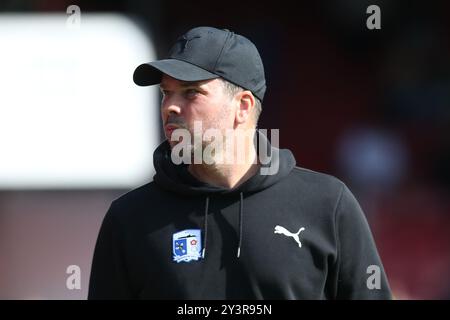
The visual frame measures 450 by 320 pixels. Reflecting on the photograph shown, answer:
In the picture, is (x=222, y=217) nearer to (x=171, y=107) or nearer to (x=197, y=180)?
(x=197, y=180)

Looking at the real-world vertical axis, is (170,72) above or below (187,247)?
above

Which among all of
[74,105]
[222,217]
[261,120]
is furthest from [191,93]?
[74,105]

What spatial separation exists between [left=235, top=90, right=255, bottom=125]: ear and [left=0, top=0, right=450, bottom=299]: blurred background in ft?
5.63

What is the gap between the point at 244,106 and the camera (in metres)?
2.02

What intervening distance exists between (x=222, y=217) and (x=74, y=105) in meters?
2.04

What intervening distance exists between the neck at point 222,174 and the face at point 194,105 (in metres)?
0.10

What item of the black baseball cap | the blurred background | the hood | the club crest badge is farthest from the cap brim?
the blurred background

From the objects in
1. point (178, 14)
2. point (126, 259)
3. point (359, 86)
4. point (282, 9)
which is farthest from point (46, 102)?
point (126, 259)

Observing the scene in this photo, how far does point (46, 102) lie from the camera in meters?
3.86

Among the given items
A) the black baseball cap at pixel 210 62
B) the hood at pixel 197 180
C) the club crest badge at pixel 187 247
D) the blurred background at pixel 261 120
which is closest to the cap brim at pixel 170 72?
the black baseball cap at pixel 210 62

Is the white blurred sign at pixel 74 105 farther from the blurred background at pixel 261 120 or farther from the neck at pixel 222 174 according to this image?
the neck at pixel 222 174

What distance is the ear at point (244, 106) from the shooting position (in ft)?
6.56

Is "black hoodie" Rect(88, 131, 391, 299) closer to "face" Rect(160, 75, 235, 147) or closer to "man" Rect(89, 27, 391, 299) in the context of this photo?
"man" Rect(89, 27, 391, 299)
